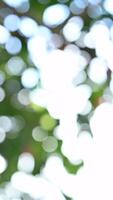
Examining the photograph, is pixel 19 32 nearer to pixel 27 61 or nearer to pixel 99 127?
pixel 27 61

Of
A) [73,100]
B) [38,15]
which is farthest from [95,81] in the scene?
[38,15]

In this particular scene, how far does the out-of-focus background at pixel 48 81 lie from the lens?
122cm

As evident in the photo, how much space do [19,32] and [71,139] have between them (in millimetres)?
227

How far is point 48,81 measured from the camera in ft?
4.09

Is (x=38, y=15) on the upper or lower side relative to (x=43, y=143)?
upper

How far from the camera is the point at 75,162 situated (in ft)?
3.99

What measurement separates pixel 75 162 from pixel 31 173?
0.28 feet

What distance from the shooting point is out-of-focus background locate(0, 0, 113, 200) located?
1.22 meters

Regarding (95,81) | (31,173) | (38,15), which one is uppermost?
(38,15)

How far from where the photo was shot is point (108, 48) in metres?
1.24

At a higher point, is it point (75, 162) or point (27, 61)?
point (27, 61)

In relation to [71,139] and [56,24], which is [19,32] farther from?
[71,139]

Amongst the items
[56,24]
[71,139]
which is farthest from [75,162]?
[56,24]

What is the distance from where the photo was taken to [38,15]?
1234 millimetres
